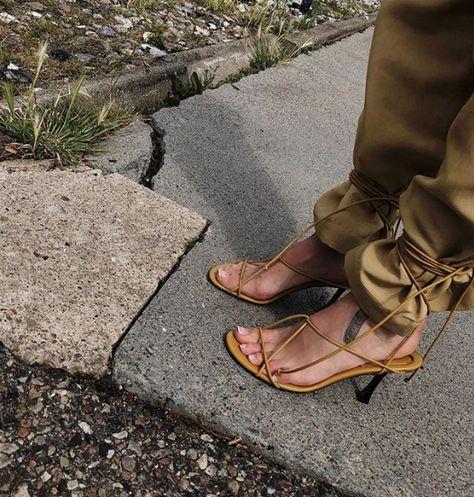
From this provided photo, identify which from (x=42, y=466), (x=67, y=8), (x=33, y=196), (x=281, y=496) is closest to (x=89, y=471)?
(x=42, y=466)

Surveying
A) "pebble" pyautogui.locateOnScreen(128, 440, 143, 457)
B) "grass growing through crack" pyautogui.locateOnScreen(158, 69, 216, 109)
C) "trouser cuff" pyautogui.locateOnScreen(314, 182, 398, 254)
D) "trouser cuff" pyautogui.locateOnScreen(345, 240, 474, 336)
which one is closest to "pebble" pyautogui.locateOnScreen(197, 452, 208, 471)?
"pebble" pyautogui.locateOnScreen(128, 440, 143, 457)

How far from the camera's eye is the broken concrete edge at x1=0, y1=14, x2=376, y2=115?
7.28 ft

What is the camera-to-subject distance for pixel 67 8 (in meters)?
2.78

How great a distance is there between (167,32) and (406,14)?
199cm

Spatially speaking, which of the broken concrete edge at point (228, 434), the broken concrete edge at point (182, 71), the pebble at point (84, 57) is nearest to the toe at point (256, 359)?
the broken concrete edge at point (228, 434)

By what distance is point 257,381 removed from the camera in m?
1.37

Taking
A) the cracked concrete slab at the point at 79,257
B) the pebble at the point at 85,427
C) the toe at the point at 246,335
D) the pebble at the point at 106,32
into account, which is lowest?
the pebble at the point at 106,32

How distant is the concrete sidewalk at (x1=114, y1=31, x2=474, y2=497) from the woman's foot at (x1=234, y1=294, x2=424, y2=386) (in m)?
0.05

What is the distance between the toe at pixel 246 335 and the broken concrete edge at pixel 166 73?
108 cm

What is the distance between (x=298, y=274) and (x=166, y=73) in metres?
1.31

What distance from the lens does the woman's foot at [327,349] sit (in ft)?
4.44

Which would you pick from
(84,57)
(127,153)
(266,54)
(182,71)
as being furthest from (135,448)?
(266,54)

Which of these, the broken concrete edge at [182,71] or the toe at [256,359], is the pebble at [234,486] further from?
the broken concrete edge at [182,71]

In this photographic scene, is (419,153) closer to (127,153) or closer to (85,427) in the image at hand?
(85,427)
